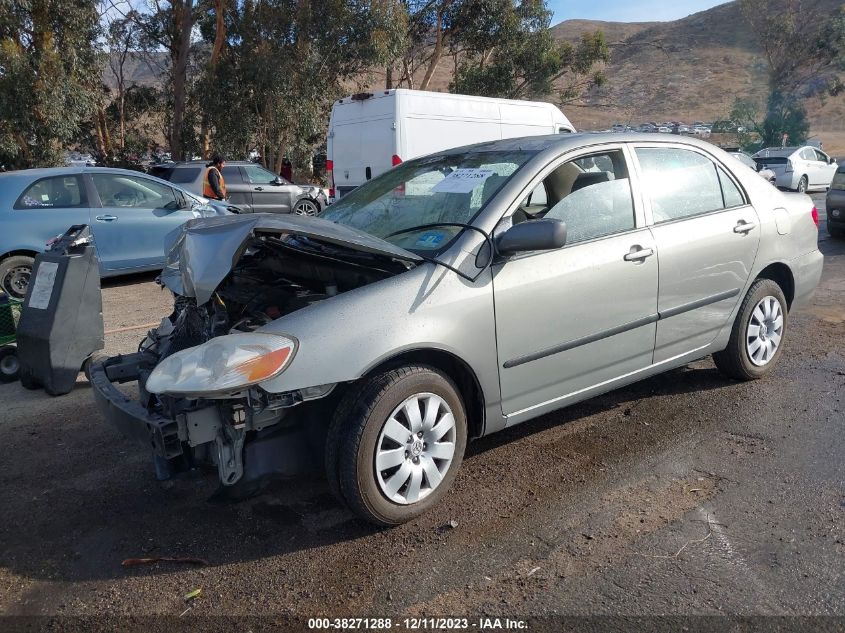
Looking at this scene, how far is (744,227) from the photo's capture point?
471 centimetres

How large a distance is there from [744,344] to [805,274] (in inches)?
34.0

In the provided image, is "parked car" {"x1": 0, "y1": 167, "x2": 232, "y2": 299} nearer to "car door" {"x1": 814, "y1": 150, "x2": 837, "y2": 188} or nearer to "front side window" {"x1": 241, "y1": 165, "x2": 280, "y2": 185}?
"front side window" {"x1": 241, "y1": 165, "x2": 280, "y2": 185}

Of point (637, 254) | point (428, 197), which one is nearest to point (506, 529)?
point (637, 254)

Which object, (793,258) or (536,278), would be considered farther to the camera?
(793,258)

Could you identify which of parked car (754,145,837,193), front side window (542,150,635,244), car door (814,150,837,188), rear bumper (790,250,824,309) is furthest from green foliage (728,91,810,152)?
front side window (542,150,635,244)

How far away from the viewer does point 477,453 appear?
4125mm

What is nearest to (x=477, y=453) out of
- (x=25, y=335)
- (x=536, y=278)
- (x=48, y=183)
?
(x=536, y=278)

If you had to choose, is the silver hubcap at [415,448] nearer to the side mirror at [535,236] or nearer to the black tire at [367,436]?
the black tire at [367,436]

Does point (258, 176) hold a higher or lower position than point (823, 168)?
higher

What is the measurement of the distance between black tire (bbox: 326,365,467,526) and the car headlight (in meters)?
0.38

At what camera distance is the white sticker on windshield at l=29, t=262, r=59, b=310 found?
513cm

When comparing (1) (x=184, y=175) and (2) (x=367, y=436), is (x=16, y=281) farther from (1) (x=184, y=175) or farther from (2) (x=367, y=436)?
(1) (x=184, y=175)

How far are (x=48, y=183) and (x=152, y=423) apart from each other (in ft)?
22.0

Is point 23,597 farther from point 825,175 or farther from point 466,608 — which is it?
point 825,175
